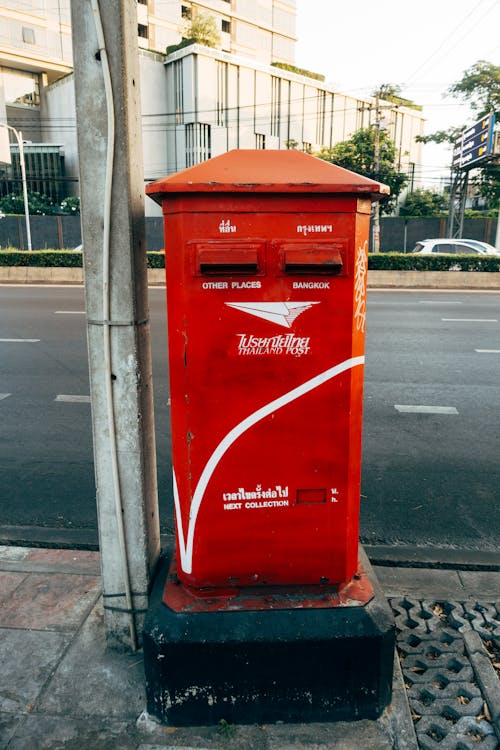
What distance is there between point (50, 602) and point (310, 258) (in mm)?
2229

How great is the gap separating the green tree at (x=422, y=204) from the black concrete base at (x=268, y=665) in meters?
45.8

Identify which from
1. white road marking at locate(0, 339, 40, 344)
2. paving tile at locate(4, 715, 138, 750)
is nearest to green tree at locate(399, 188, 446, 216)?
white road marking at locate(0, 339, 40, 344)

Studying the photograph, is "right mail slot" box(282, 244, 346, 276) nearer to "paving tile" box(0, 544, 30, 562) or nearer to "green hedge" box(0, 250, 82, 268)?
"paving tile" box(0, 544, 30, 562)

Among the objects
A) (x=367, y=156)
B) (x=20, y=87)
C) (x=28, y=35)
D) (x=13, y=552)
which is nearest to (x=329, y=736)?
(x=13, y=552)

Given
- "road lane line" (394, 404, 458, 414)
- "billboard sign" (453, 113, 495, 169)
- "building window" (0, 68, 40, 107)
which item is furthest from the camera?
"building window" (0, 68, 40, 107)

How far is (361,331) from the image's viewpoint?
2.38m

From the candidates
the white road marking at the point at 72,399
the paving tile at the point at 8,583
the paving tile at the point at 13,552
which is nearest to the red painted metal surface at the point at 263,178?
the paving tile at the point at 8,583

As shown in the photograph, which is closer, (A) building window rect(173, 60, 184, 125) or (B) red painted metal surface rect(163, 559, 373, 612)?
(B) red painted metal surface rect(163, 559, 373, 612)

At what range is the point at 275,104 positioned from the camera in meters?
46.3

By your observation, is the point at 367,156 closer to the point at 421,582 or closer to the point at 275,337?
the point at 421,582

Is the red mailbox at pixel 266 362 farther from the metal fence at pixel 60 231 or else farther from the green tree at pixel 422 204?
the green tree at pixel 422 204

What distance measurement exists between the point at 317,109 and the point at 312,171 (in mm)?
52404

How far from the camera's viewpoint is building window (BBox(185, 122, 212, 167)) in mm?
40812

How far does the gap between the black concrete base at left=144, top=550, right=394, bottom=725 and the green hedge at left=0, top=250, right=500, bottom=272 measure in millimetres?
19376
